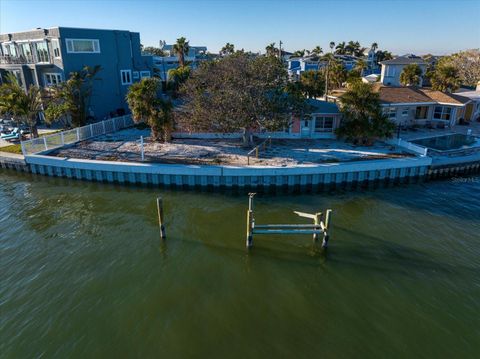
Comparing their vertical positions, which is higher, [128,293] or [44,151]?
[44,151]

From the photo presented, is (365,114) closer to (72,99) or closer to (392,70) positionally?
(392,70)

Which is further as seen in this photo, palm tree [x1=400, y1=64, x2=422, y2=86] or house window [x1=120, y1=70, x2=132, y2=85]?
palm tree [x1=400, y1=64, x2=422, y2=86]

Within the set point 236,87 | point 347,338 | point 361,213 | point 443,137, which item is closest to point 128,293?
point 347,338

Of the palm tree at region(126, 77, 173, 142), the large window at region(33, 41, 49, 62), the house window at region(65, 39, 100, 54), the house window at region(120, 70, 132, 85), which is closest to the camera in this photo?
the palm tree at region(126, 77, 173, 142)

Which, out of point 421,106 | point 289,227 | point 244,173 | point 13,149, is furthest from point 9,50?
point 421,106

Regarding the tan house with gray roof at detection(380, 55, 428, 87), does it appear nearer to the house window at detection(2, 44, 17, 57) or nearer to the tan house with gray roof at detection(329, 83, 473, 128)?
the tan house with gray roof at detection(329, 83, 473, 128)

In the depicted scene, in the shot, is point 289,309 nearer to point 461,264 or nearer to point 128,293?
point 128,293

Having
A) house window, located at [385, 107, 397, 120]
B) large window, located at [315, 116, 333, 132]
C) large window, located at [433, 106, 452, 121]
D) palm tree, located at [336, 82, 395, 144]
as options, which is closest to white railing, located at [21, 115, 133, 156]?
large window, located at [315, 116, 333, 132]
